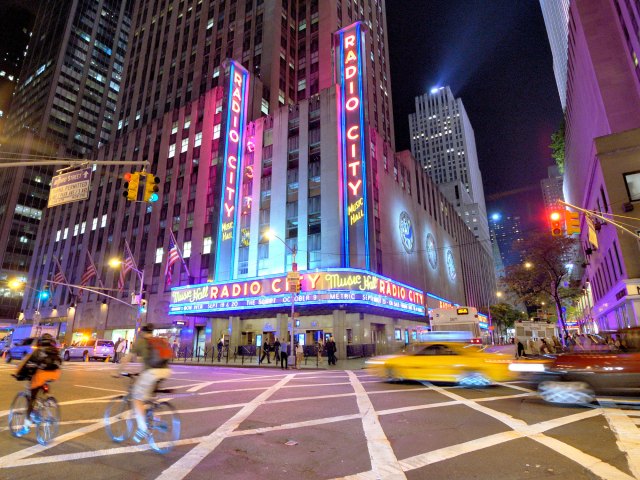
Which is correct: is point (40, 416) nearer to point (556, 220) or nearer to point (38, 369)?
point (38, 369)

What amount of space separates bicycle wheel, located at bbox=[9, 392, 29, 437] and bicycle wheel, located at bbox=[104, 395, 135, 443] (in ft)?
5.30

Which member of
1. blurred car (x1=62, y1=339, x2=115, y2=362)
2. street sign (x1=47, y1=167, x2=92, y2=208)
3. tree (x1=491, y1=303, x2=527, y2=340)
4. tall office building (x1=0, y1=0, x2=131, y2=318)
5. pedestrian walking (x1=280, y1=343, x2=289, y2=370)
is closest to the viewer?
street sign (x1=47, y1=167, x2=92, y2=208)

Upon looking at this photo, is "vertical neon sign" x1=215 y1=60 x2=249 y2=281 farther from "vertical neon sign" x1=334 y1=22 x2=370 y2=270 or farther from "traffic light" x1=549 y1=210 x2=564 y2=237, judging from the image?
"traffic light" x1=549 y1=210 x2=564 y2=237

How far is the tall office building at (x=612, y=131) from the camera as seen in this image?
26016mm

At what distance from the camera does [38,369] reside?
23.5 feet

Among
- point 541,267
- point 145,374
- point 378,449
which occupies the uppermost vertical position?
point 541,267

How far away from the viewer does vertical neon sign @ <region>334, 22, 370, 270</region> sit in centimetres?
3388

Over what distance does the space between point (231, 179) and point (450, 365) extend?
32532mm

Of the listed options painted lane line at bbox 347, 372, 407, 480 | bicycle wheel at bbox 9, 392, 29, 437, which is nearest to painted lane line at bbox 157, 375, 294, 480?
painted lane line at bbox 347, 372, 407, 480

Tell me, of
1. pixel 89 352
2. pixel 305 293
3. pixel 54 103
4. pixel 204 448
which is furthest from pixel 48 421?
pixel 54 103

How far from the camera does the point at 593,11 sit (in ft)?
113

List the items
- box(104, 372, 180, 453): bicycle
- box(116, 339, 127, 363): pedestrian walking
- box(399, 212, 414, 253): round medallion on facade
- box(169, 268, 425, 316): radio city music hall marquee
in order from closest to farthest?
box(104, 372, 180, 453): bicycle < box(116, 339, 127, 363): pedestrian walking < box(169, 268, 425, 316): radio city music hall marquee < box(399, 212, 414, 253): round medallion on facade

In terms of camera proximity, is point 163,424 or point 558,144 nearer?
point 163,424

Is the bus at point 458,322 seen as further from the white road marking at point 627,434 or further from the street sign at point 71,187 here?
the street sign at point 71,187
